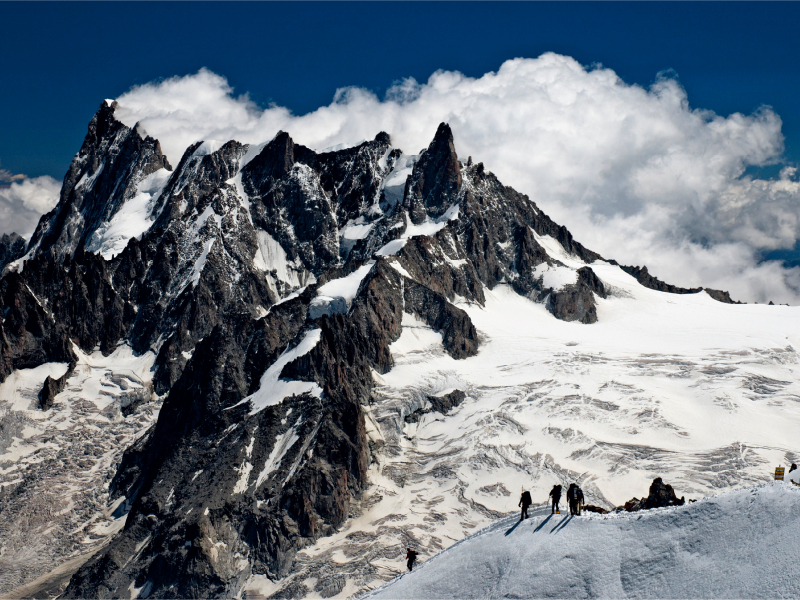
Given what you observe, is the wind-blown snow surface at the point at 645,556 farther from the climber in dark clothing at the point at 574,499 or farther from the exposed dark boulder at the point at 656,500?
the exposed dark boulder at the point at 656,500

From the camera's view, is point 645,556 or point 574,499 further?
point 574,499

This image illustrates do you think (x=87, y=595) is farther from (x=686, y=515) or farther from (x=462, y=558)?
(x=686, y=515)

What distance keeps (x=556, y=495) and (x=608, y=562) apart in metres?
7.64

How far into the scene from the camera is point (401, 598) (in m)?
73.2

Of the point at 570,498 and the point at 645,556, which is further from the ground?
the point at 570,498

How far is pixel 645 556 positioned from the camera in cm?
6562

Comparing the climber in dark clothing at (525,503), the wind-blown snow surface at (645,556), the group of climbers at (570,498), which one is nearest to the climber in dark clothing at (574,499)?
the group of climbers at (570,498)

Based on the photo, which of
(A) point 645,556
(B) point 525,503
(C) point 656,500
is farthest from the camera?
(C) point 656,500

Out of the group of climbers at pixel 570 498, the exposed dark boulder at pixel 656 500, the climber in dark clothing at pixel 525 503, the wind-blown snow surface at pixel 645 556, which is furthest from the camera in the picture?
the exposed dark boulder at pixel 656 500

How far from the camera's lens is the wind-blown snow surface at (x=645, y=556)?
60.9 metres

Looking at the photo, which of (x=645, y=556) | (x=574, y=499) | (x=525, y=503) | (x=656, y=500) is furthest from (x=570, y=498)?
(x=656, y=500)

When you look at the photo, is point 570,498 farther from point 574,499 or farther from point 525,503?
point 525,503

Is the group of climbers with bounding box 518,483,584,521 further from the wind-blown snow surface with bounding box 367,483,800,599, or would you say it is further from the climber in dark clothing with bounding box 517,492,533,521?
the wind-blown snow surface with bounding box 367,483,800,599

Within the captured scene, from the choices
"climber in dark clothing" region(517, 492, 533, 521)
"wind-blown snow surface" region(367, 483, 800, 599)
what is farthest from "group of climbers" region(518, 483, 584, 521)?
"wind-blown snow surface" region(367, 483, 800, 599)
